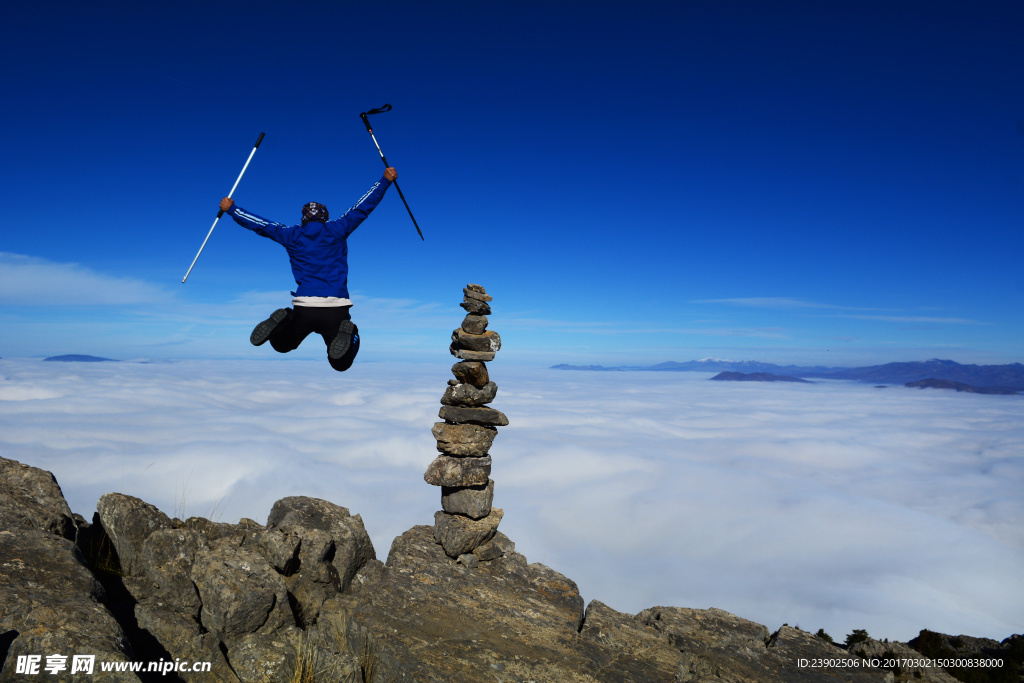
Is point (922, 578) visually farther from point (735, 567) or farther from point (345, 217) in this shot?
point (345, 217)

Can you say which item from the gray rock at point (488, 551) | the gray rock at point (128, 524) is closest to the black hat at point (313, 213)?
the gray rock at point (128, 524)

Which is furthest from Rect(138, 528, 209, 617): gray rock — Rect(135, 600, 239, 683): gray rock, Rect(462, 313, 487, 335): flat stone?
Rect(462, 313, 487, 335): flat stone

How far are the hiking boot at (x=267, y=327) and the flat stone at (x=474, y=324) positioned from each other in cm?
1127

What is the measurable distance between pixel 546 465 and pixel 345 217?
190839 millimetres

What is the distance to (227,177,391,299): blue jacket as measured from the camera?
6883 mm

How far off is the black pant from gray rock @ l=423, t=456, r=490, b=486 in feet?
38.5

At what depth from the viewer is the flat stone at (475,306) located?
59.4 feet

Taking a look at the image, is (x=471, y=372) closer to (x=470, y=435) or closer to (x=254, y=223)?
(x=470, y=435)

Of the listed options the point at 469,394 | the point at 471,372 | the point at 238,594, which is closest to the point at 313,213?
the point at 238,594

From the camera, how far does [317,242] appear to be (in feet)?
22.6

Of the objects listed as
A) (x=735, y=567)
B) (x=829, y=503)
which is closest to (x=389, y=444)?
(x=735, y=567)

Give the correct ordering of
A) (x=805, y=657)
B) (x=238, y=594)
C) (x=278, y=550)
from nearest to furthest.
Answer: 1. (x=238, y=594)
2. (x=278, y=550)
3. (x=805, y=657)

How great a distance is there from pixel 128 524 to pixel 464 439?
32.0ft

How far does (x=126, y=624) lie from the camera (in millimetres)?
9242
